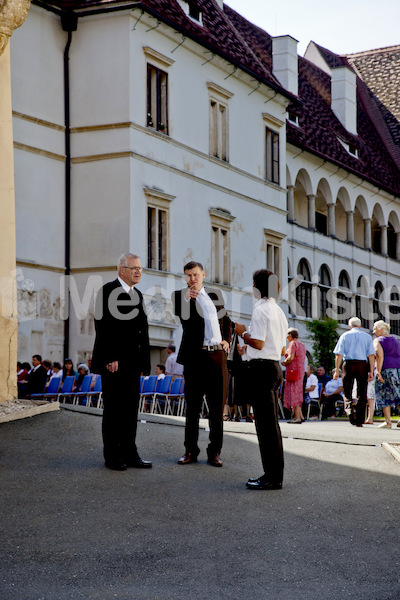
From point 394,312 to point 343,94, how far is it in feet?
35.4

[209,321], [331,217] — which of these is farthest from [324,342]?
[209,321]

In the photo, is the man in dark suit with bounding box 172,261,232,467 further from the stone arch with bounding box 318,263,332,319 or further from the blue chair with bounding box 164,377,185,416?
the stone arch with bounding box 318,263,332,319

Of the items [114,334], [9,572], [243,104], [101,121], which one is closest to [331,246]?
[243,104]

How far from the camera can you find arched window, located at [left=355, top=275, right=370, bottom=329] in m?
47.4

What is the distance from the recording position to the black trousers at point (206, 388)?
33.7ft

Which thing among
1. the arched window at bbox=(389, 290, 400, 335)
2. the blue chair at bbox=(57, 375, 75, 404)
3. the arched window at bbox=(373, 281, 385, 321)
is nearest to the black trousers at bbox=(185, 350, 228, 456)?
the blue chair at bbox=(57, 375, 75, 404)

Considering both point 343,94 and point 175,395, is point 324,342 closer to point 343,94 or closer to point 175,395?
point 175,395

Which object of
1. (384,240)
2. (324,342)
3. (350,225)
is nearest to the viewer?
(324,342)

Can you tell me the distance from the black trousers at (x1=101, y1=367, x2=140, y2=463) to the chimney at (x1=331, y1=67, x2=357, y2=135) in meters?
41.8

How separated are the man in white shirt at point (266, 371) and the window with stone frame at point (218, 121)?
22417 millimetres

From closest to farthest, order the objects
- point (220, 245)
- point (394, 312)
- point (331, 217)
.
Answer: point (220, 245)
point (331, 217)
point (394, 312)

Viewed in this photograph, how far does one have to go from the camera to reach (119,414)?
9977 mm

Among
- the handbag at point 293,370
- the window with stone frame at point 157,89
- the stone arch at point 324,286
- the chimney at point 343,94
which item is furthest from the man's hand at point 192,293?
the chimney at point 343,94

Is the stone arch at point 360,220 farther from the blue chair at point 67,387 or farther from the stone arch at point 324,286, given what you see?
the blue chair at point 67,387
